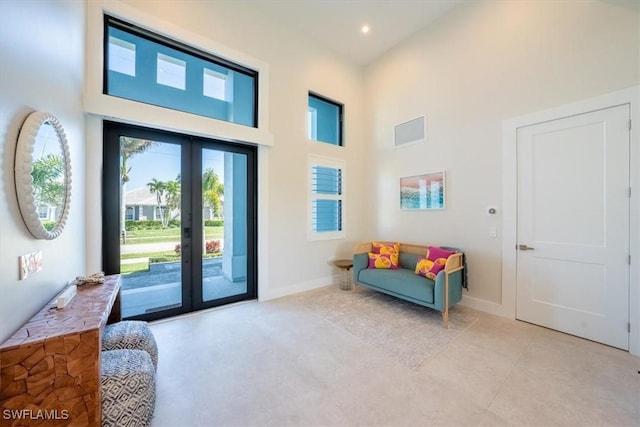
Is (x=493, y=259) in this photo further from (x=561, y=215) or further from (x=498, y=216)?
(x=561, y=215)

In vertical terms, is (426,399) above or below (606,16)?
below

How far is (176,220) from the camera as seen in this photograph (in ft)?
10.3

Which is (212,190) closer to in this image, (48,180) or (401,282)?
(48,180)

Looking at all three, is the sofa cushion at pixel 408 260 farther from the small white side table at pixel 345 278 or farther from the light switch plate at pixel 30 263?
the light switch plate at pixel 30 263

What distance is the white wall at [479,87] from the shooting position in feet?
8.25

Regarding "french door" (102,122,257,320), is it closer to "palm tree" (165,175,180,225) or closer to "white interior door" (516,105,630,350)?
"palm tree" (165,175,180,225)

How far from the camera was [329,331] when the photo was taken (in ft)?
9.04

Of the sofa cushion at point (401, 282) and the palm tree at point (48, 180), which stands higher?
the palm tree at point (48, 180)

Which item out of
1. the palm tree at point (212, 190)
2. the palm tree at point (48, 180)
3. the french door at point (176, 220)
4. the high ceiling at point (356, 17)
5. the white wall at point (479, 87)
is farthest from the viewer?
the high ceiling at point (356, 17)

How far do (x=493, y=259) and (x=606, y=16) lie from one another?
9.07 ft

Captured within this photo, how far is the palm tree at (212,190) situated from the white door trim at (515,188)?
3.78 m

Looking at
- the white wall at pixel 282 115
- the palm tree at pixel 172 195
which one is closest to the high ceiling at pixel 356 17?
the white wall at pixel 282 115

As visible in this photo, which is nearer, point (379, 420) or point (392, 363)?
point (379, 420)

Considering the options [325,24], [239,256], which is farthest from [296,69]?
[239,256]
